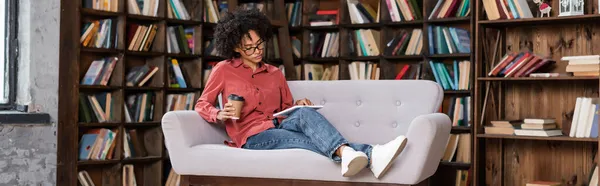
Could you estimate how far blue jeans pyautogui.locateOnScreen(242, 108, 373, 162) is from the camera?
3207 millimetres

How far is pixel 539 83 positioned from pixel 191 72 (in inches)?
91.0

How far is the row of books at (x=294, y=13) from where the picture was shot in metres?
5.63

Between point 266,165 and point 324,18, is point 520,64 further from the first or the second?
point 266,165

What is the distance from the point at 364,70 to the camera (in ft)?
17.5

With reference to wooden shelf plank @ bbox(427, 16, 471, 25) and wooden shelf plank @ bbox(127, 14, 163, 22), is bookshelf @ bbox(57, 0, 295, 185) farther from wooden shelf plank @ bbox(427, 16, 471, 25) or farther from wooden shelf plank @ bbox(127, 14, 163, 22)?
wooden shelf plank @ bbox(427, 16, 471, 25)

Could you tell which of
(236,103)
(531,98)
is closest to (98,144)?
(236,103)

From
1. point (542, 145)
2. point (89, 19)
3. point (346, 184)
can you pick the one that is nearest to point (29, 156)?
point (89, 19)

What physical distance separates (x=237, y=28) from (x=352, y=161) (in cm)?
107

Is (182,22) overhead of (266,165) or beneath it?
overhead

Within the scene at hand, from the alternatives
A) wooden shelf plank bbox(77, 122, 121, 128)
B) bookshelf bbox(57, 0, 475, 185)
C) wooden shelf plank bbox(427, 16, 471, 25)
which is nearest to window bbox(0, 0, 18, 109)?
bookshelf bbox(57, 0, 475, 185)

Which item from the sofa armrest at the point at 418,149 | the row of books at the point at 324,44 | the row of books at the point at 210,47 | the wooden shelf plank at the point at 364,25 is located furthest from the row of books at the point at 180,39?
the sofa armrest at the point at 418,149

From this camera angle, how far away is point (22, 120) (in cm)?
440

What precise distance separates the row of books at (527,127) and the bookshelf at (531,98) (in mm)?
32

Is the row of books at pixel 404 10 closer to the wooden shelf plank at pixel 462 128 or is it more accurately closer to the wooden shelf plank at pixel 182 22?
the wooden shelf plank at pixel 462 128
